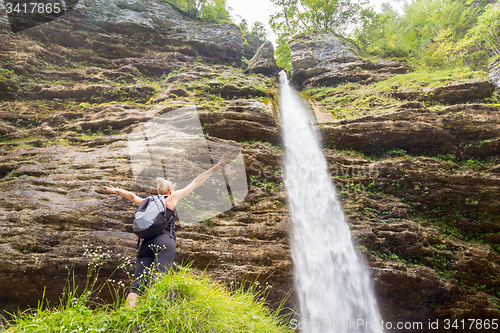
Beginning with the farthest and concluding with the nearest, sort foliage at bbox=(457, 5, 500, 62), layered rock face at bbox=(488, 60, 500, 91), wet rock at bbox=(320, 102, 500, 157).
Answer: foliage at bbox=(457, 5, 500, 62) < layered rock face at bbox=(488, 60, 500, 91) < wet rock at bbox=(320, 102, 500, 157)

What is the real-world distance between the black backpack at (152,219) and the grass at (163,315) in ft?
2.04

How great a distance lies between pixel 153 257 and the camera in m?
2.88

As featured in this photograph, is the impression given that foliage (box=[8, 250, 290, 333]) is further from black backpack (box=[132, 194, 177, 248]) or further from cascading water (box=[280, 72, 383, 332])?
cascading water (box=[280, 72, 383, 332])

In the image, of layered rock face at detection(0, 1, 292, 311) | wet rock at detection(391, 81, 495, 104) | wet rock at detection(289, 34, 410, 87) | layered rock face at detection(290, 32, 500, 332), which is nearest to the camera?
layered rock face at detection(0, 1, 292, 311)

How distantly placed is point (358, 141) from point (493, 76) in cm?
1200

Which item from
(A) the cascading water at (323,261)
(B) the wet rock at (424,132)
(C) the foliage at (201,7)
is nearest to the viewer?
(A) the cascading water at (323,261)

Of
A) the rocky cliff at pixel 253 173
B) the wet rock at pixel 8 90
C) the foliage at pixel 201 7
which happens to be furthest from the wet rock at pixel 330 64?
the wet rock at pixel 8 90

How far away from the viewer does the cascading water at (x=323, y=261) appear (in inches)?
232

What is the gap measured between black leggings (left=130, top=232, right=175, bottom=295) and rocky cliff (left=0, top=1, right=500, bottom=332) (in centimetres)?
281

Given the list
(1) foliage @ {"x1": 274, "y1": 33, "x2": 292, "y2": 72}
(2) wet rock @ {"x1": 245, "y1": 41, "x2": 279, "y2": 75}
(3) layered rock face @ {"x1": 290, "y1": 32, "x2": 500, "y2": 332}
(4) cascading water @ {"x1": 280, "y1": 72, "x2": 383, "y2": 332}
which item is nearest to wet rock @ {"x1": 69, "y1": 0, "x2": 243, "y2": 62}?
(2) wet rock @ {"x1": 245, "y1": 41, "x2": 279, "y2": 75}

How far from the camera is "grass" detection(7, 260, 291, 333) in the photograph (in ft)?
6.84

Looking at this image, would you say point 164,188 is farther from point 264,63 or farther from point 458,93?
point 264,63

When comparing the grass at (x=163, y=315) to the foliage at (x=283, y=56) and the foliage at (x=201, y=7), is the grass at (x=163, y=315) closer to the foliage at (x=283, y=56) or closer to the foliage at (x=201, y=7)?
Answer: the foliage at (x=283, y=56)

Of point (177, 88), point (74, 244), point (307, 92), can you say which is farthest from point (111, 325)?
point (307, 92)
